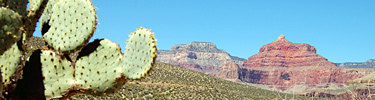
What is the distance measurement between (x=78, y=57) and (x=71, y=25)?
47cm

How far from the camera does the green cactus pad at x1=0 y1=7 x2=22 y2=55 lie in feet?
12.6

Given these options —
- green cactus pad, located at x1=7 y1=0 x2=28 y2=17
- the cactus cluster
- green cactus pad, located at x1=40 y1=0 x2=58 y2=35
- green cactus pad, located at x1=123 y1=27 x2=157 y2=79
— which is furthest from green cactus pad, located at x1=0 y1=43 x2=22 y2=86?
green cactus pad, located at x1=123 y1=27 x2=157 y2=79

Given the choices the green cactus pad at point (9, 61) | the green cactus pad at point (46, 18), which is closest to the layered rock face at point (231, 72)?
the green cactus pad at point (46, 18)

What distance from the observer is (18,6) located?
5.07 m

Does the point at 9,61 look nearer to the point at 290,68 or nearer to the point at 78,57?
the point at 78,57

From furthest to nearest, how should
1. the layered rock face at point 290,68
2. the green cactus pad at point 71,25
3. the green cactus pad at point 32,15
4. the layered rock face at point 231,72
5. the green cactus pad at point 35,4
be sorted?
1. the layered rock face at point 231,72
2. the layered rock face at point 290,68
3. the green cactus pad at point 35,4
4. the green cactus pad at point 32,15
5. the green cactus pad at point 71,25

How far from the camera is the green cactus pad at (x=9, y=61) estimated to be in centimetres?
488

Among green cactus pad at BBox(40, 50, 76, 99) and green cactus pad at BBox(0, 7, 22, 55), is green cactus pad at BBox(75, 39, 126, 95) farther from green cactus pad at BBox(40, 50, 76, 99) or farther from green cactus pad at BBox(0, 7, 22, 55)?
green cactus pad at BBox(0, 7, 22, 55)

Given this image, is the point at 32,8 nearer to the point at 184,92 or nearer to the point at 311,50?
the point at 184,92

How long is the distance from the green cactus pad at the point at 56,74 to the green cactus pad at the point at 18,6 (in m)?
0.63

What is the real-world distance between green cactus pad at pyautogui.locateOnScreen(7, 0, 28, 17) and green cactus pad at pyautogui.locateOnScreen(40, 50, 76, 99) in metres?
0.63

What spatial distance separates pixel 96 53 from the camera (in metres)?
5.29

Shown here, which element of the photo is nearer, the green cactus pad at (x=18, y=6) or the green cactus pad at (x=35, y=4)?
the green cactus pad at (x=18, y=6)

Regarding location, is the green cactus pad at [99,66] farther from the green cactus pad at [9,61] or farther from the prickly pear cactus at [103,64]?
the green cactus pad at [9,61]
